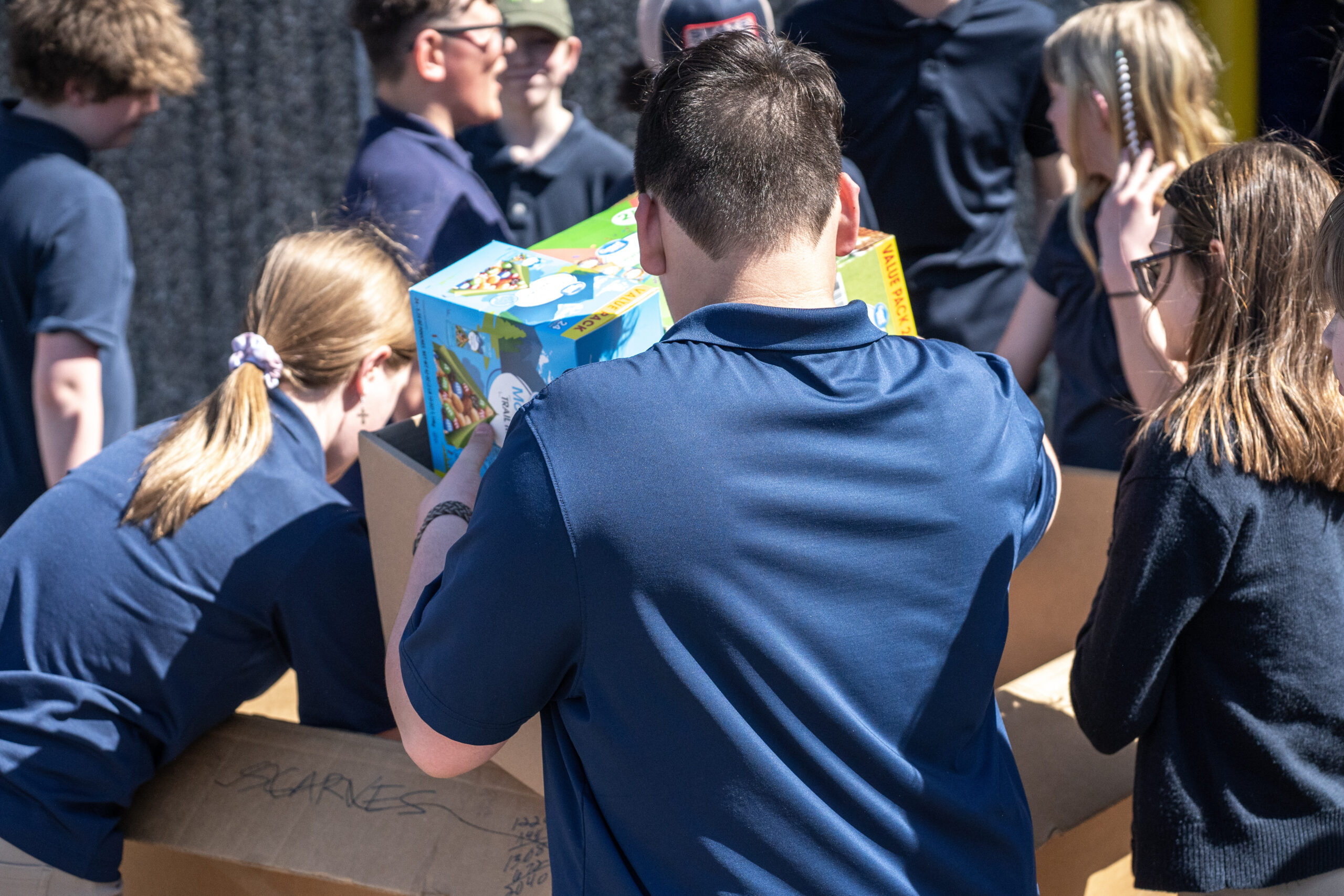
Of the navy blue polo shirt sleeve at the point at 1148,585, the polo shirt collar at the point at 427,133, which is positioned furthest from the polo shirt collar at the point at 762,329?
the polo shirt collar at the point at 427,133

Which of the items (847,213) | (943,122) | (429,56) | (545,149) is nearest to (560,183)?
(545,149)

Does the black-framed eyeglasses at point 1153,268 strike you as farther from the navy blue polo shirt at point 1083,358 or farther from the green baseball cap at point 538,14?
the green baseball cap at point 538,14

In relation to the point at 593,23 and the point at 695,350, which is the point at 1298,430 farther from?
the point at 593,23

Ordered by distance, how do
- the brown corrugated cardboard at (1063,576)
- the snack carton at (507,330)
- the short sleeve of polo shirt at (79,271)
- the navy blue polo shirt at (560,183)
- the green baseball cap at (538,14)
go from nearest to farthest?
the snack carton at (507,330) → the brown corrugated cardboard at (1063,576) → the short sleeve of polo shirt at (79,271) → the green baseball cap at (538,14) → the navy blue polo shirt at (560,183)

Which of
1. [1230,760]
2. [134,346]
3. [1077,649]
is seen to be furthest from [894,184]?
[134,346]

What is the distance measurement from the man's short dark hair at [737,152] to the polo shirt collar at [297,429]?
762mm

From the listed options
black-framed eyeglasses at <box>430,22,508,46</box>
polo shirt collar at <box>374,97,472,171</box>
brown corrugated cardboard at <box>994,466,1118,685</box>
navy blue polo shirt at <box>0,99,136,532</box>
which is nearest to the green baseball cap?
black-framed eyeglasses at <box>430,22,508,46</box>

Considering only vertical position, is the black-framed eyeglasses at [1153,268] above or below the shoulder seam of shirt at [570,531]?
below

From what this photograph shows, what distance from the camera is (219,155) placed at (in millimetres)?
4379

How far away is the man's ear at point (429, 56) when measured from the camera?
2354 mm

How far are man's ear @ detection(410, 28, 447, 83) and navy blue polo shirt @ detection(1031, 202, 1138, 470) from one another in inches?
50.0

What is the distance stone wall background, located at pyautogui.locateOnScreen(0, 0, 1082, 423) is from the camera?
4.08 meters

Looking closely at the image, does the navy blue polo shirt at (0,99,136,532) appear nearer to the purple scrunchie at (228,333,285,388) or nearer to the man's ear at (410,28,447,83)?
the man's ear at (410,28,447,83)

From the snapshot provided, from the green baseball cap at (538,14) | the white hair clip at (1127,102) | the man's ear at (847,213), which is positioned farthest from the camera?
the green baseball cap at (538,14)
